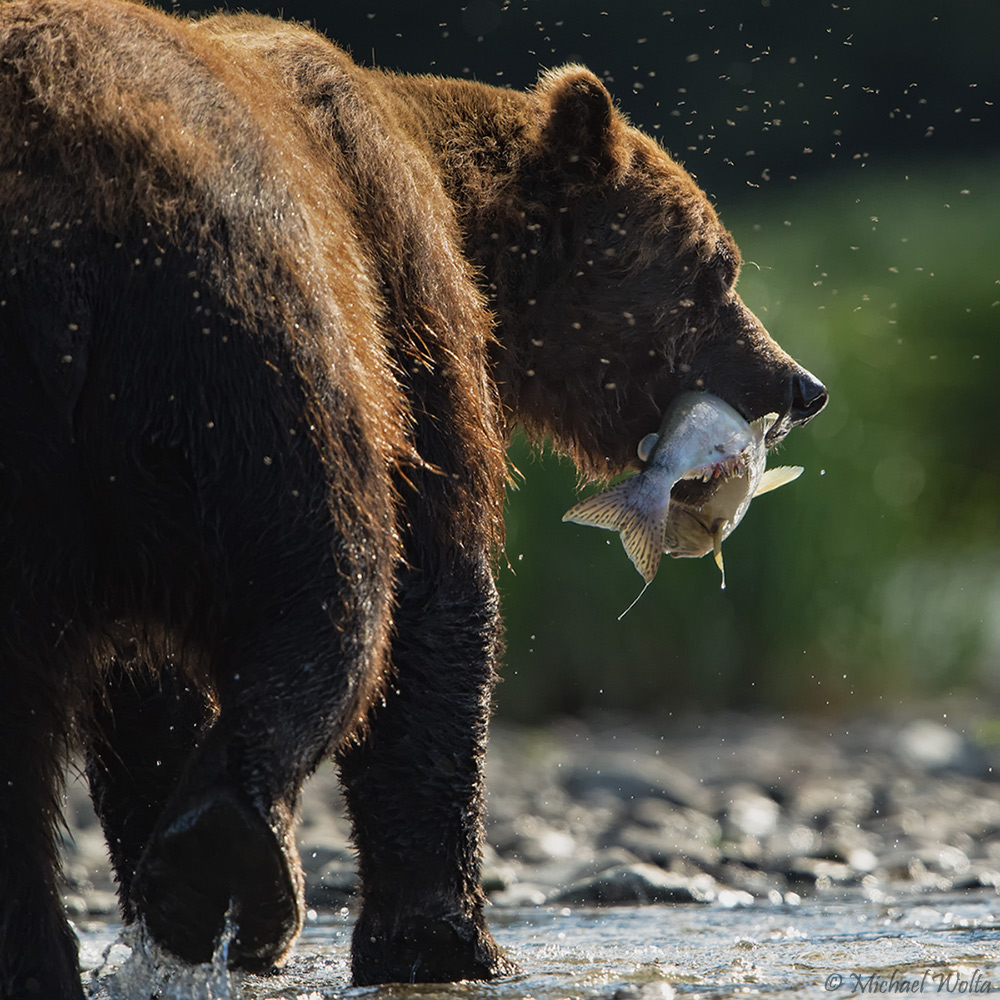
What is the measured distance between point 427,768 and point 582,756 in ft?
11.9

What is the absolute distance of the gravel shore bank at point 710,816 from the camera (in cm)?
480

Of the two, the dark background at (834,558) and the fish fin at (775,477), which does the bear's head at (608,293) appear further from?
the dark background at (834,558)

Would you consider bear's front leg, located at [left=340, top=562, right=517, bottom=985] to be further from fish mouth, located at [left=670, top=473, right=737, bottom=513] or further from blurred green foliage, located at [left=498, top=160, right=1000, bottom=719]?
blurred green foliage, located at [left=498, top=160, right=1000, bottom=719]

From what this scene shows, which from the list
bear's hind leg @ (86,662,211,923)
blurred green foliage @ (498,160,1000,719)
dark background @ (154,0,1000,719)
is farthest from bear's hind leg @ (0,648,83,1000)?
blurred green foliage @ (498,160,1000,719)

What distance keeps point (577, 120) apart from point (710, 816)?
2883mm

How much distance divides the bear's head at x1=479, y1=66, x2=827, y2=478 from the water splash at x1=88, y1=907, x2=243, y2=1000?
160 centimetres

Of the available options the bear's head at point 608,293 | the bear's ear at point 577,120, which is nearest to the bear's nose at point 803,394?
the bear's head at point 608,293

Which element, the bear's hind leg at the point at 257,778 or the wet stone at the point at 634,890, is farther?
the wet stone at the point at 634,890

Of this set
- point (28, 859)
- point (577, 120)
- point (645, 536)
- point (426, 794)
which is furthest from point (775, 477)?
point (28, 859)

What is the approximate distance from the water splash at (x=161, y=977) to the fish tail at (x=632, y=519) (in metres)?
1.35

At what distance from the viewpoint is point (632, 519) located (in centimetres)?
375

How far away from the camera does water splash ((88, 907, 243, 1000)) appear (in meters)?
2.52

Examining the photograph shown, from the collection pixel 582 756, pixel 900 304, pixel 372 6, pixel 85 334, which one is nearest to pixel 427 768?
pixel 85 334

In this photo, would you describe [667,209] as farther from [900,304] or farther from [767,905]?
[900,304]
